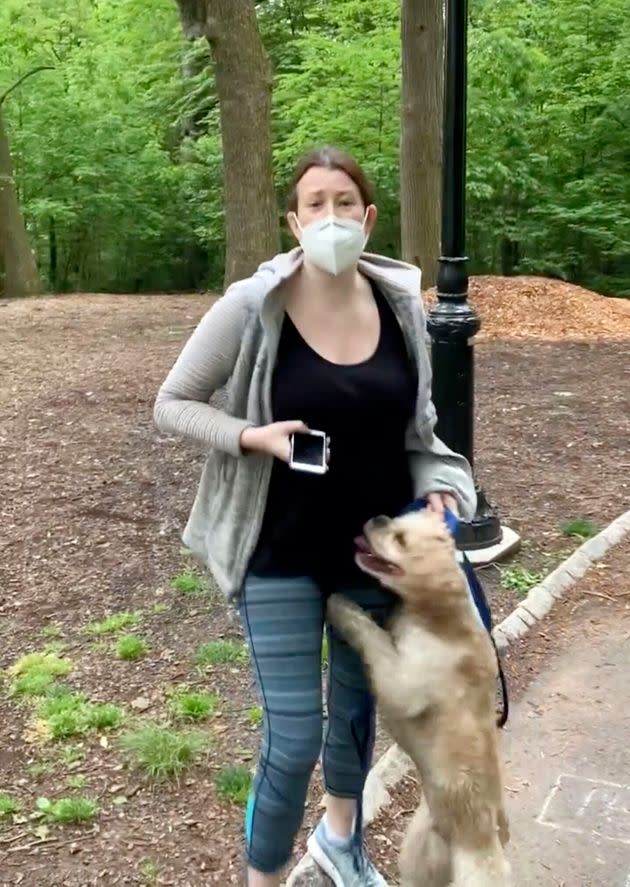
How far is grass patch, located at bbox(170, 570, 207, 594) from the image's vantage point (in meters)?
5.25

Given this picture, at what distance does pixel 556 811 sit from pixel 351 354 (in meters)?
1.98

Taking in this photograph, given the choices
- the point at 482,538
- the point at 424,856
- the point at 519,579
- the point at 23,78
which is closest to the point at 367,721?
the point at 424,856

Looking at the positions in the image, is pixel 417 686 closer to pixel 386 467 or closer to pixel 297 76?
pixel 386 467

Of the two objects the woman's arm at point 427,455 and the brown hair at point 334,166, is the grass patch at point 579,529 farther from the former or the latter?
the brown hair at point 334,166

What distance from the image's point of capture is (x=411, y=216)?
524 inches

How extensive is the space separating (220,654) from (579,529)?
101 inches

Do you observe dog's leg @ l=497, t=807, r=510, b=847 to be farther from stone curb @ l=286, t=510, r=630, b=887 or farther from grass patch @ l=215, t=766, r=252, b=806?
grass patch @ l=215, t=766, r=252, b=806

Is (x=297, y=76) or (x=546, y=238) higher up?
(x=297, y=76)

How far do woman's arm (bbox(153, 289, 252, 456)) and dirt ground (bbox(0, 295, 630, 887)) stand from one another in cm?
150

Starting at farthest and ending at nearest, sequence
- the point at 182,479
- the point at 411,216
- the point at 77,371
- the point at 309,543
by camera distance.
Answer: the point at 411,216, the point at 77,371, the point at 182,479, the point at 309,543

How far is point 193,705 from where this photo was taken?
410 cm

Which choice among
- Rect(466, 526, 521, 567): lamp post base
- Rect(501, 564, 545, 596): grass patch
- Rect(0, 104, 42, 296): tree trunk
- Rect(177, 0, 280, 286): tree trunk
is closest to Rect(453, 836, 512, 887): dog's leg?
Rect(501, 564, 545, 596): grass patch

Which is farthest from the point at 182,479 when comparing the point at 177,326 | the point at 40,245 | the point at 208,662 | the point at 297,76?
the point at 40,245

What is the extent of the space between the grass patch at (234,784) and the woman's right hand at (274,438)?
5.20 ft
